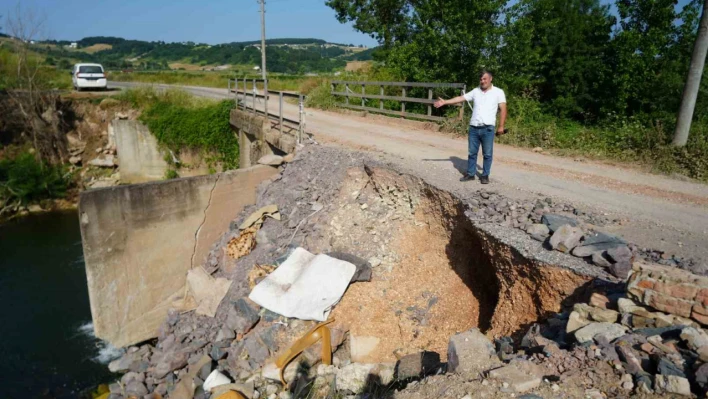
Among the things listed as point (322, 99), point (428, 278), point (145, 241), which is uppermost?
point (322, 99)

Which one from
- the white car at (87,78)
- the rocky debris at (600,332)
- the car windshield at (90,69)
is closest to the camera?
the rocky debris at (600,332)

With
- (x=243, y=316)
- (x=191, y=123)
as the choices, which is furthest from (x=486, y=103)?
(x=191, y=123)

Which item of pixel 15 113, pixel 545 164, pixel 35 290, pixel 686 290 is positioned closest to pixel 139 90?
pixel 15 113

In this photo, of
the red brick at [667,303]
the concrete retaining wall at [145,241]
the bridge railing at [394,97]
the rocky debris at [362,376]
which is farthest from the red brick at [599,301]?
the bridge railing at [394,97]

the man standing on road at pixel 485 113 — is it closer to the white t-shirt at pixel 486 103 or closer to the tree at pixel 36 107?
the white t-shirt at pixel 486 103

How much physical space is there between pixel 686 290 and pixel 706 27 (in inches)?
298

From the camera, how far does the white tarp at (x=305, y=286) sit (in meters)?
6.64

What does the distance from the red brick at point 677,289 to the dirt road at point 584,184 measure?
4.58ft

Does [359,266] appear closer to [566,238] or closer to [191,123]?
[566,238]

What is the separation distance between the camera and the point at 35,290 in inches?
458

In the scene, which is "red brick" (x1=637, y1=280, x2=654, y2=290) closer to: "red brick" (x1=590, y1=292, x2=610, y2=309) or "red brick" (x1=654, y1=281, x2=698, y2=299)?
"red brick" (x1=654, y1=281, x2=698, y2=299)

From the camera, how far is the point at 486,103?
21.0 feet

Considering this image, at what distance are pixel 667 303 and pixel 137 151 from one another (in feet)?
62.6

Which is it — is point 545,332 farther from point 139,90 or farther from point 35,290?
point 139,90
